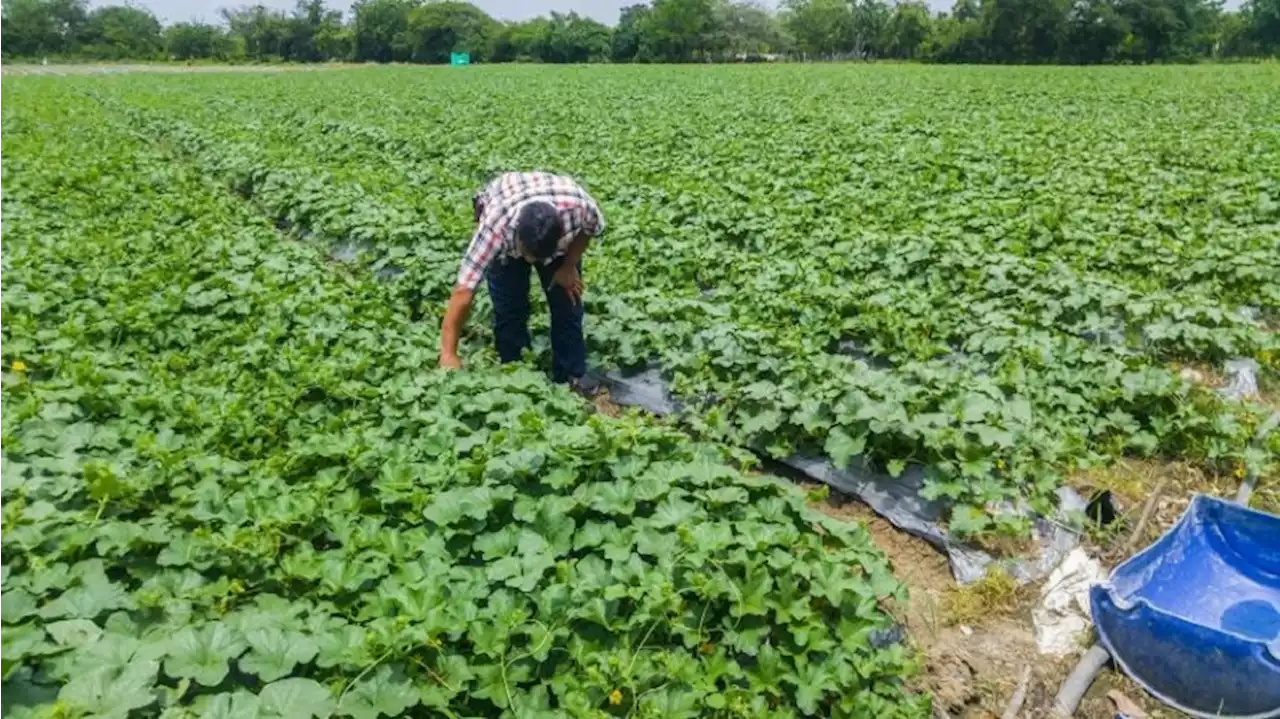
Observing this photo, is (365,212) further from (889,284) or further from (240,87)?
(240,87)

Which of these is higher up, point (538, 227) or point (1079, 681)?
point (538, 227)

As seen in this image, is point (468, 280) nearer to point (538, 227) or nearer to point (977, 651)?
point (538, 227)

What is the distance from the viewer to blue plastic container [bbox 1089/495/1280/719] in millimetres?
2908

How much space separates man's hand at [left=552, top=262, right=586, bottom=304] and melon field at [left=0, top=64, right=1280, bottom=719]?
45 centimetres

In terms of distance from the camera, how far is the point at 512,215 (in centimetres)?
455

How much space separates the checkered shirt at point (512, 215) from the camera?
4.52 meters

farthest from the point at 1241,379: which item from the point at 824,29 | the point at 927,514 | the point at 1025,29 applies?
the point at 824,29

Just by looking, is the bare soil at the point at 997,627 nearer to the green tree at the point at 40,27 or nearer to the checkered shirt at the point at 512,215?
the checkered shirt at the point at 512,215

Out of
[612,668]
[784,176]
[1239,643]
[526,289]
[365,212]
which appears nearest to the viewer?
[612,668]

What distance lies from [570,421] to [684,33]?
72343 millimetres

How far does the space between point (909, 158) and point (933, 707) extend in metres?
9.24

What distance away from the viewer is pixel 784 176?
1027 cm

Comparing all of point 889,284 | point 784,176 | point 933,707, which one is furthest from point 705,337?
point 784,176

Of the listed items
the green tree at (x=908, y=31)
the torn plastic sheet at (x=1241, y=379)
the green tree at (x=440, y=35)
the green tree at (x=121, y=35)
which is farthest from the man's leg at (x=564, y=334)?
the green tree at (x=121, y=35)
